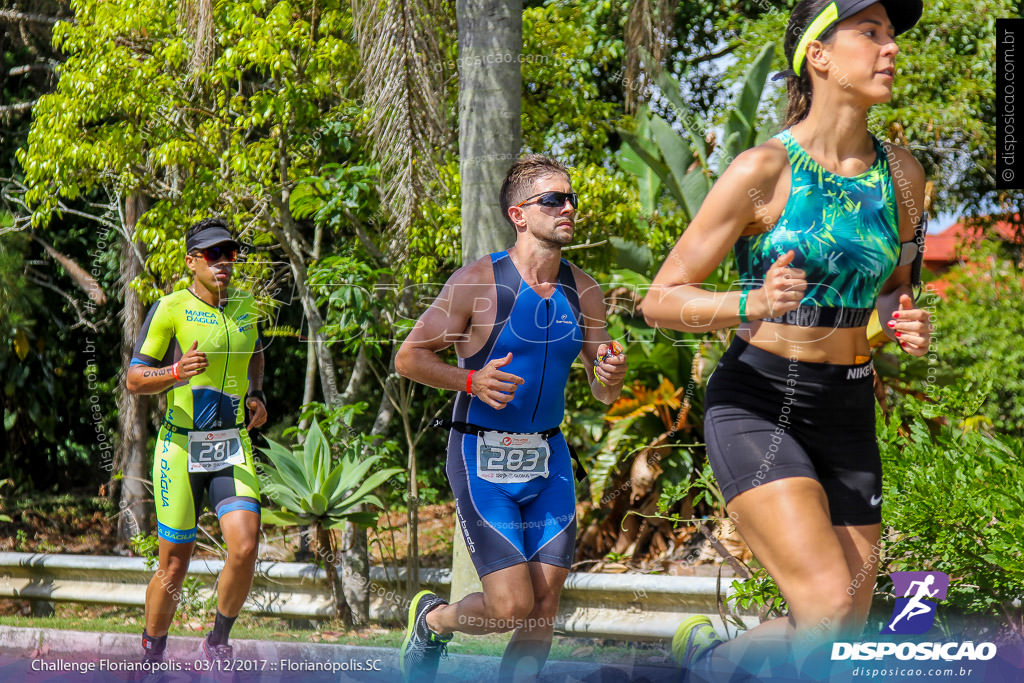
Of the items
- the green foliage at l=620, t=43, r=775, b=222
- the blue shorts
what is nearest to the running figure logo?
the blue shorts

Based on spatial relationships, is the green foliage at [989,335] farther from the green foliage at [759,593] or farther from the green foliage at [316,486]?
the green foliage at [316,486]

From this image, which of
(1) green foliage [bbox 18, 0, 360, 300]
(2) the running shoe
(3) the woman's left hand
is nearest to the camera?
(3) the woman's left hand

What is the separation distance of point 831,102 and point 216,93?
617cm

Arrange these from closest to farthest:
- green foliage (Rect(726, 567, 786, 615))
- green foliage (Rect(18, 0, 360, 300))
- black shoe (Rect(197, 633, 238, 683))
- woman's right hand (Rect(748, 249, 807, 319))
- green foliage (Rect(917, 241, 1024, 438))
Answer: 1. woman's right hand (Rect(748, 249, 807, 319))
2. black shoe (Rect(197, 633, 238, 683))
3. green foliage (Rect(726, 567, 786, 615))
4. green foliage (Rect(18, 0, 360, 300))
5. green foliage (Rect(917, 241, 1024, 438))

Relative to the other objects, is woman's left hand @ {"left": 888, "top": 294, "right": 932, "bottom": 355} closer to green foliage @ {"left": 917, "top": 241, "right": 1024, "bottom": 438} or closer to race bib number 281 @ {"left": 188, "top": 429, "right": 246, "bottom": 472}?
race bib number 281 @ {"left": 188, "top": 429, "right": 246, "bottom": 472}

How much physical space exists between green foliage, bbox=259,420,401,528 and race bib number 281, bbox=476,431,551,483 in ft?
9.19

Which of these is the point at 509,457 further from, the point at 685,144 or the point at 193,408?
the point at 685,144

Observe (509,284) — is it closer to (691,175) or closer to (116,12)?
(691,175)

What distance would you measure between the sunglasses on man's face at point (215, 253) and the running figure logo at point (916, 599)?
3.57 m

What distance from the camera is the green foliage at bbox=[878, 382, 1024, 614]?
4555 mm

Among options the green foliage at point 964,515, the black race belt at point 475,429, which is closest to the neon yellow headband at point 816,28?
the black race belt at point 475,429

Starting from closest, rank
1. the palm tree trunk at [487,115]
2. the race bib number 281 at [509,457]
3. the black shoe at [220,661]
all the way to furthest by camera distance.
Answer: the race bib number 281 at [509,457] < the black shoe at [220,661] < the palm tree trunk at [487,115]

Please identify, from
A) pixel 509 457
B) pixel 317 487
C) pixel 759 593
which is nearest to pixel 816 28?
pixel 509 457

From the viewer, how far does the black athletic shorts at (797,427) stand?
2.91 meters
